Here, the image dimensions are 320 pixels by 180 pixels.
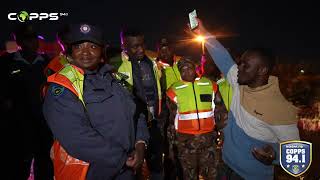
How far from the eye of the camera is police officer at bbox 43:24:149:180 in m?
2.81

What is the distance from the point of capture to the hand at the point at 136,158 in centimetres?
312

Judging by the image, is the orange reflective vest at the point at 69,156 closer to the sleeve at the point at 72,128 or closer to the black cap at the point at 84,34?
the sleeve at the point at 72,128

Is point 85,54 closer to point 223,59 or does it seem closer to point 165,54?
point 223,59

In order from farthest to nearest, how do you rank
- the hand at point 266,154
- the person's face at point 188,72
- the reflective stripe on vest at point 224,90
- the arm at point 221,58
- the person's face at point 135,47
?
1. the person's face at point 188,72
2. the reflective stripe on vest at point 224,90
3. the person's face at point 135,47
4. the arm at point 221,58
5. the hand at point 266,154

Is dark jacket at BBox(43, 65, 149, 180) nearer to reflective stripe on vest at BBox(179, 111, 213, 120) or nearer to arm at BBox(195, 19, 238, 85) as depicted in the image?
arm at BBox(195, 19, 238, 85)

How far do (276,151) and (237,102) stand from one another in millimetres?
597

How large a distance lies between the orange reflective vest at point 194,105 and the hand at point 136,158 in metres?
2.71

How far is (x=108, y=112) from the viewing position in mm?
2955

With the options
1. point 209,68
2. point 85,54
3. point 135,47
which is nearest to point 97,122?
point 85,54

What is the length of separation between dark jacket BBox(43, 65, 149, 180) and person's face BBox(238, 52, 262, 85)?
111 cm

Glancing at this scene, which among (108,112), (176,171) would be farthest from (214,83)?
(108,112)

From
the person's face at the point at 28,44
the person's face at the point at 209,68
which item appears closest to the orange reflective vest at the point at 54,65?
the person's face at the point at 28,44

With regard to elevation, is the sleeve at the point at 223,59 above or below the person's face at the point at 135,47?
below

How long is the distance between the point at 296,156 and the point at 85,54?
2117 millimetres
